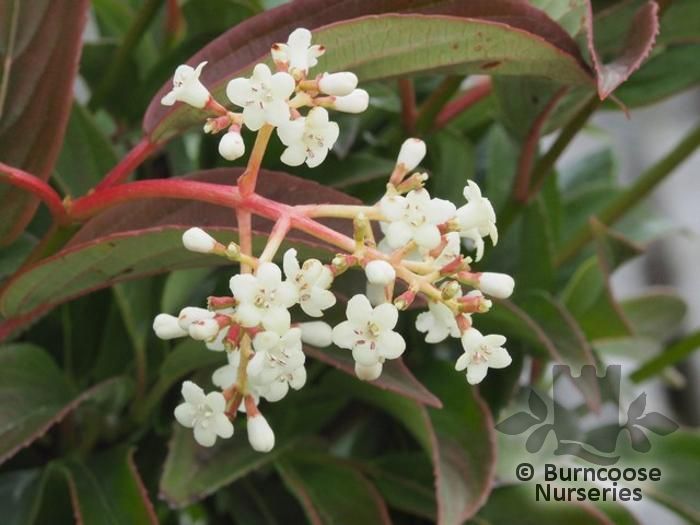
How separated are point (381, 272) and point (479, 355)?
0.16 feet

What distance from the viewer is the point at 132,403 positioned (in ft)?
1.63

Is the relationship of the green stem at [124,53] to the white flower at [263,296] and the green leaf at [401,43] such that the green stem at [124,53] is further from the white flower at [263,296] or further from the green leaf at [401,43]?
the white flower at [263,296]

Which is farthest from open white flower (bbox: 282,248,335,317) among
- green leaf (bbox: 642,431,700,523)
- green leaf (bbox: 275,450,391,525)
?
green leaf (bbox: 642,431,700,523)

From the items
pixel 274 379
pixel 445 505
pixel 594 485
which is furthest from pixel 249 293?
pixel 594 485

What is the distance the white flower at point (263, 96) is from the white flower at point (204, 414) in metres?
0.09

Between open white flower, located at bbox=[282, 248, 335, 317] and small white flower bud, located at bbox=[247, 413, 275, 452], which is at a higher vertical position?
open white flower, located at bbox=[282, 248, 335, 317]

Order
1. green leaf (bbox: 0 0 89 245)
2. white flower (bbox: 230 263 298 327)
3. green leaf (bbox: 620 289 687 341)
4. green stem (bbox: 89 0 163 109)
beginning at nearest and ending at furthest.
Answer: white flower (bbox: 230 263 298 327) < green leaf (bbox: 0 0 89 245) < green stem (bbox: 89 0 163 109) < green leaf (bbox: 620 289 687 341)

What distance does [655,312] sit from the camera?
27.0 inches

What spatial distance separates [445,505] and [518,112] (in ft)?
0.65

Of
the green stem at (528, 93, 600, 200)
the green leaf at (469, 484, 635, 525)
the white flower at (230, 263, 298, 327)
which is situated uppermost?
the white flower at (230, 263, 298, 327)

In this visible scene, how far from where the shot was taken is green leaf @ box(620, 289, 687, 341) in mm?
675

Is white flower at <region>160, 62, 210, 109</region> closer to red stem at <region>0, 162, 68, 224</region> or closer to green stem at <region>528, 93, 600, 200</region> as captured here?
red stem at <region>0, 162, 68, 224</region>

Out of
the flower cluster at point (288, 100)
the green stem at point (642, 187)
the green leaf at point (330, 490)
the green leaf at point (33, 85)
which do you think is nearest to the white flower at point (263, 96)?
the flower cluster at point (288, 100)

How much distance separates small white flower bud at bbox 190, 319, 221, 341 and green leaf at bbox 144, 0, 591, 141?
10 centimetres
